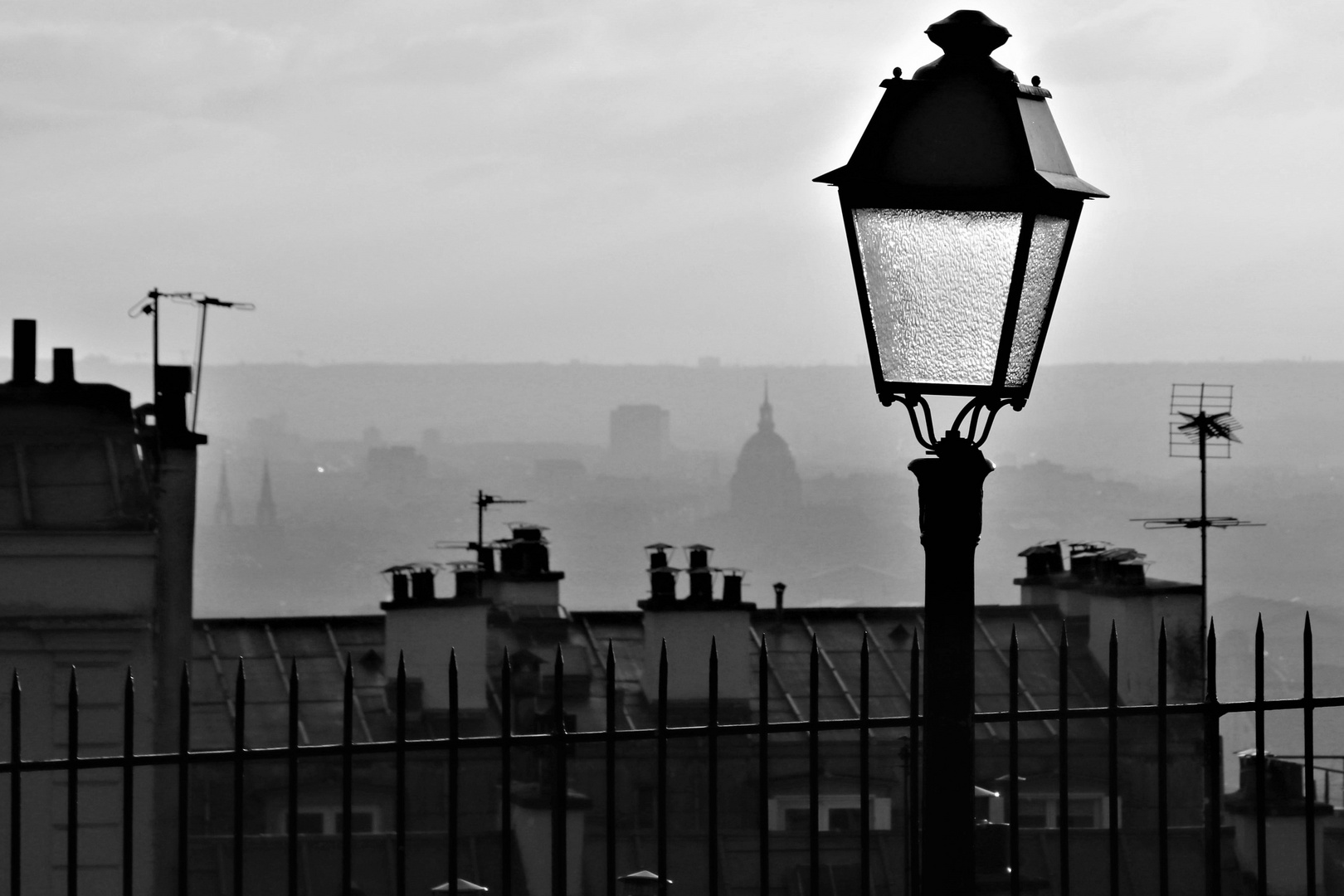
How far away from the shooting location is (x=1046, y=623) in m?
25.5

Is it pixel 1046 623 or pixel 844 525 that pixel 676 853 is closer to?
pixel 1046 623

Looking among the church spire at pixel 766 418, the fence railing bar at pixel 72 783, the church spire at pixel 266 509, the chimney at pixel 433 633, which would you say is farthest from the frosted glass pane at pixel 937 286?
the church spire at pixel 266 509

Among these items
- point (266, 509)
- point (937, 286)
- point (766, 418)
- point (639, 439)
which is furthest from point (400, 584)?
point (639, 439)

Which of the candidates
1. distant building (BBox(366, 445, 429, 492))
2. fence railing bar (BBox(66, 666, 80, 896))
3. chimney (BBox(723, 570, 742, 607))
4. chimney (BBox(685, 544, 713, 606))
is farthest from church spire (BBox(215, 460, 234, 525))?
fence railing bar (BBox(66, 666, 80, 896))

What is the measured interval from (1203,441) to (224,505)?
111 metres

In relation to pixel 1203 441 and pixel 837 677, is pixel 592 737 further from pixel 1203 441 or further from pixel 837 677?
pixel 1203 441

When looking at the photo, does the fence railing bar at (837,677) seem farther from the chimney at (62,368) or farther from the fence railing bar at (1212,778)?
the fence railing bar at (1212,778)

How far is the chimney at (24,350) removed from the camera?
1919cm

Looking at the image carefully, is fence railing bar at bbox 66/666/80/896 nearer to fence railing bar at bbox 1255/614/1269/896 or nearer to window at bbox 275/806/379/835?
fence railing bar at bbox 1255/614/1269/896

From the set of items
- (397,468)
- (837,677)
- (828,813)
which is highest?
(397,468)

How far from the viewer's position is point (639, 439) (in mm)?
176125

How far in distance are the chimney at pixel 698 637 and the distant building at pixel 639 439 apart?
495ft

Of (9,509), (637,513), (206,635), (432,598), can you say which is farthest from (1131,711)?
(637,513)

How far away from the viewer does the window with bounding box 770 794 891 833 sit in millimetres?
19234
